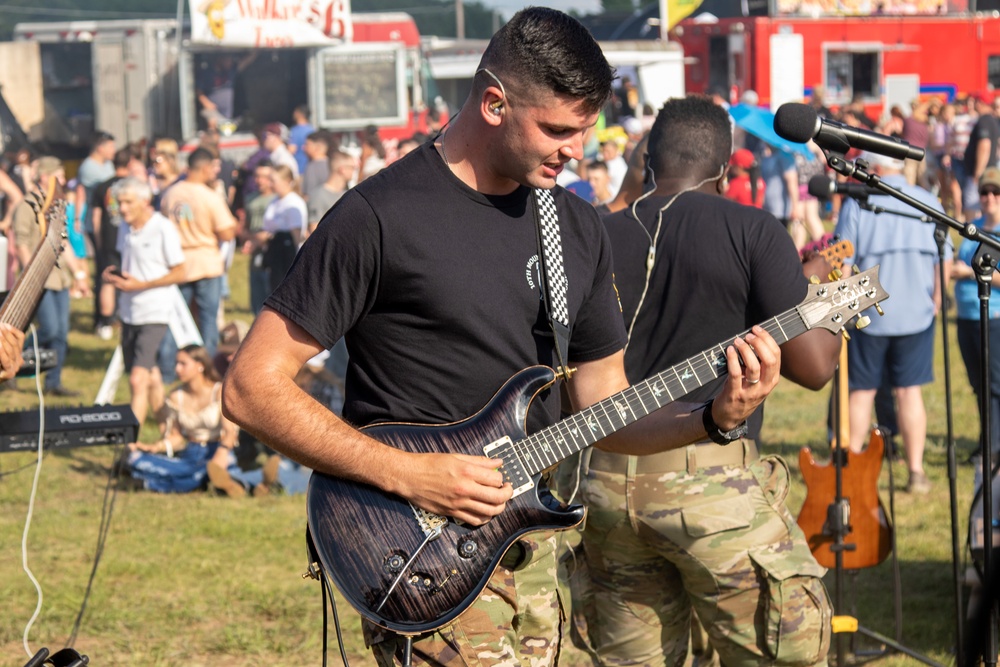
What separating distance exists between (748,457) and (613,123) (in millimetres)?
22093

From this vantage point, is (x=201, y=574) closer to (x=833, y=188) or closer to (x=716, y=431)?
(x=833, y=188)

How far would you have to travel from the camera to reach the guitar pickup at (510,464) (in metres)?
2.85

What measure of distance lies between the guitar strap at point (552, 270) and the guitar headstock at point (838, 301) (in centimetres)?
68

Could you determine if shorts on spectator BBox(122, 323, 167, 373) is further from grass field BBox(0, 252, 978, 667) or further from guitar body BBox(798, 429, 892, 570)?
guitar body BBox(798, 429, 892, 570)

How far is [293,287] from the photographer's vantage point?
2.71m

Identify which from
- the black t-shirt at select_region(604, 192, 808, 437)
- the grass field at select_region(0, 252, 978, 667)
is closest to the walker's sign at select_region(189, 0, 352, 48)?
the grass field at select_region(0, 252, 978, 667)

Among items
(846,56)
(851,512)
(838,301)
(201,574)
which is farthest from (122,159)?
(846,56)

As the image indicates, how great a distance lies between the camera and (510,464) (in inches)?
113

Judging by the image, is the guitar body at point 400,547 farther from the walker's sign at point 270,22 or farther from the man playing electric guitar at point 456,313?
the walker's sign at point 270,22

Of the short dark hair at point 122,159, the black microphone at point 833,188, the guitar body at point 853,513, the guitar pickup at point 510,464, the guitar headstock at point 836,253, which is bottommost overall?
the guitar body at point 853,513

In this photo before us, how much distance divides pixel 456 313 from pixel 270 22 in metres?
20.1

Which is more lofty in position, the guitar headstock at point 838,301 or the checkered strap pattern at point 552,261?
the checkered strap pattern at point 552,261

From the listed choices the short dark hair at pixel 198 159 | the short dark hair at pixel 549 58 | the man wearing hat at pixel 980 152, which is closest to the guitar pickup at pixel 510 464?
the short dark hair at pixel 549 58

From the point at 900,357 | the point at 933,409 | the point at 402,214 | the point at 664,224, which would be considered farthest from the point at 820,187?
the point at 933,409
